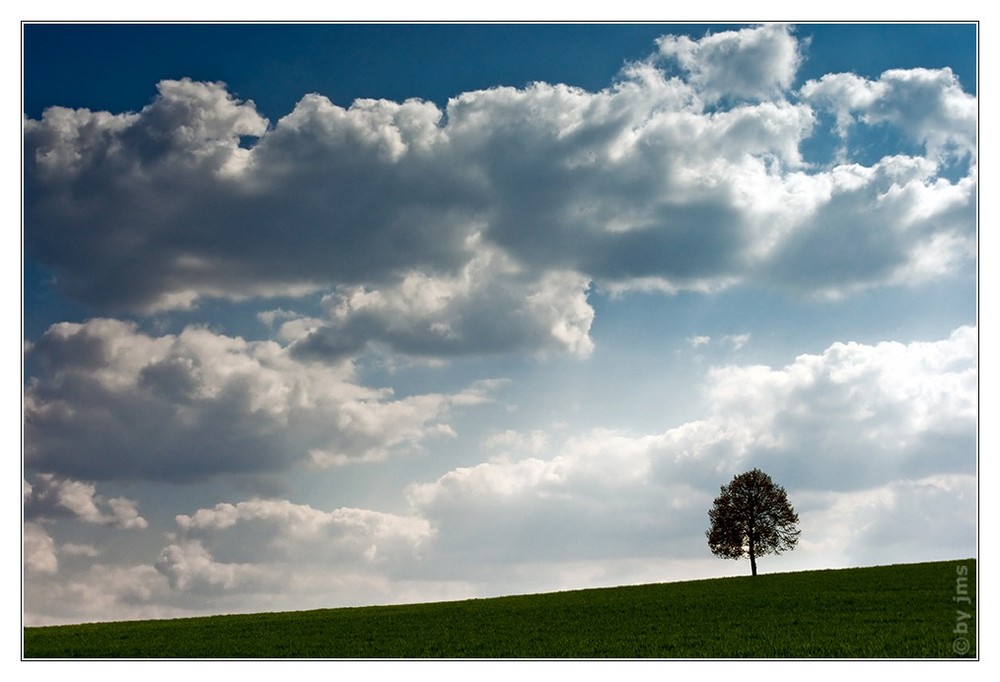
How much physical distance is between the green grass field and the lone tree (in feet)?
61.4

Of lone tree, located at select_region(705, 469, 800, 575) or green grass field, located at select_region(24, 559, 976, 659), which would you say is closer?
green grass field, located at select_region(24, 559, 976, 659)

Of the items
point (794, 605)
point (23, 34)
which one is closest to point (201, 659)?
point (23, 34)

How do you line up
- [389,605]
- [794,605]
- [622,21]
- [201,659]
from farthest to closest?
1. [389,605]
2. [794,605]
3. [201,659]
4. [622,21]

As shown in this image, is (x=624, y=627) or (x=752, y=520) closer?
(x=624, y=627)

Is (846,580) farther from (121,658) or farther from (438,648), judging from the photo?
(121,658)

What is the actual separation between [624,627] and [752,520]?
4041cm

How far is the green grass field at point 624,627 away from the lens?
1464 inches

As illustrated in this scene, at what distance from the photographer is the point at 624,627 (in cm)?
4428

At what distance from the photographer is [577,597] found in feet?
195

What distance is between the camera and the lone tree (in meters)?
81.4

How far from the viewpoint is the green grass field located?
37.2m

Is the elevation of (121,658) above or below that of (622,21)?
below

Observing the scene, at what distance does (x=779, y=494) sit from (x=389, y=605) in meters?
35.6

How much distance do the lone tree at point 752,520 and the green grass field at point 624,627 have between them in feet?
61.4
